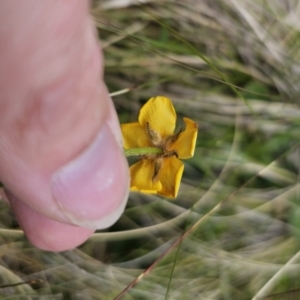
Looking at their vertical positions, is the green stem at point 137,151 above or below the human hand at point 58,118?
below

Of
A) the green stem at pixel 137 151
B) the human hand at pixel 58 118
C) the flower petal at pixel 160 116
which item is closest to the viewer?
the human hand at pixel 58 118

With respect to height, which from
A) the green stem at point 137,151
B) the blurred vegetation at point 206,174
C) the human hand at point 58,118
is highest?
the human hand at point 58,118

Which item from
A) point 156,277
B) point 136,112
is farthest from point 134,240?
point 136,112


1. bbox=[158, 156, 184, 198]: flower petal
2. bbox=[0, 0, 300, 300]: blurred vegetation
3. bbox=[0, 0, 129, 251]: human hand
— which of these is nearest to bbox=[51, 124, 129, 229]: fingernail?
bbox=[0, 0, 129, 251]: human hand

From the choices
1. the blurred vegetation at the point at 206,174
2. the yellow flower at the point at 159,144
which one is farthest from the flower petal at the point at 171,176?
the blurred vegetation at the point at 206,174

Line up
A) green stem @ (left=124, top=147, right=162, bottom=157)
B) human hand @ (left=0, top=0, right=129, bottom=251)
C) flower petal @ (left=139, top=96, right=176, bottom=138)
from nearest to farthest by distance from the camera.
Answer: human hand @ (left=0, top=0, right=129, bottom=251) < green stem @ (left=124, top=147, right=162, bottom=157) < flower petal @ (left=139, top=96, right=176, bottom=138)

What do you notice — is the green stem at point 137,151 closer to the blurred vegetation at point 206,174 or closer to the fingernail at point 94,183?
the fingernail at point 94,183

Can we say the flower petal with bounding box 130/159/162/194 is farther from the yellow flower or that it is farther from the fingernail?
the fingernail

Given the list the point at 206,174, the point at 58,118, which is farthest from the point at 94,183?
the point at 206,174
